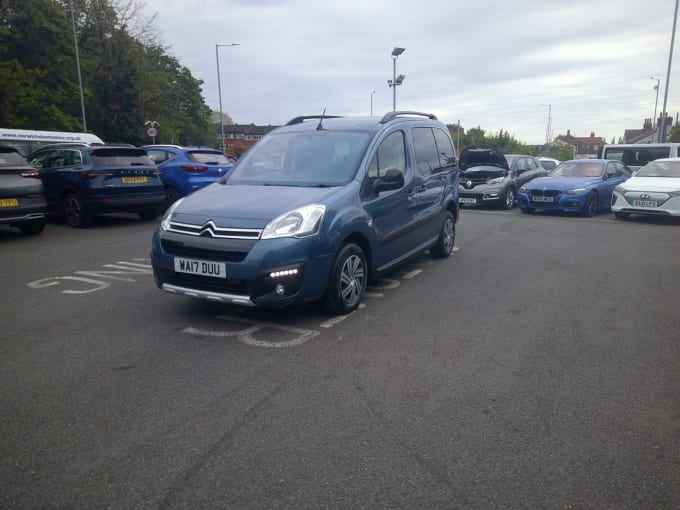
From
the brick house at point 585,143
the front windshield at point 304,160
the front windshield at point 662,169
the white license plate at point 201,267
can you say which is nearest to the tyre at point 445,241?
the front windshield at point 304,160

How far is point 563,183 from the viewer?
13.8 metres

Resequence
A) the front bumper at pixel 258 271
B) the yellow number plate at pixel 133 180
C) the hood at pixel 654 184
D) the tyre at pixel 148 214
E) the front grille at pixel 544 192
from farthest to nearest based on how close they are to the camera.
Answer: the front grille at pixel 544 192 < the tyre at pixel 148 214 < the hood at pixel 654 184 < the yellow number plate at pixel 133 180 < the front bumper at pixel 258 271

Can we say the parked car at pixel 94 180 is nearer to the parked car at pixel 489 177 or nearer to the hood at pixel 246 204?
the hood at pixel 246 204

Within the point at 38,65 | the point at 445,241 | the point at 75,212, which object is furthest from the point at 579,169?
the point at 38,65

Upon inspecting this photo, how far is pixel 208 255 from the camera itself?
462cm

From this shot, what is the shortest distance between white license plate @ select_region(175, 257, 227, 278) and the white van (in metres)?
16.8

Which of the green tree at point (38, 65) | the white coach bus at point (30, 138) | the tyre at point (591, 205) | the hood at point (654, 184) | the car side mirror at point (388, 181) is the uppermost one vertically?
the green tree at point (38, 65)

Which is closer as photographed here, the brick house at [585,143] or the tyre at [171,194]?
the tyre at [171,194]

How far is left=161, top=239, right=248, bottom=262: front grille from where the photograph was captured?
4.50m

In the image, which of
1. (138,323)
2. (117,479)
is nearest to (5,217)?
(138,323)

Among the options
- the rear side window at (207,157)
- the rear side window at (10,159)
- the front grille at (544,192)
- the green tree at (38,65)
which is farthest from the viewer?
the green tree at (38,65)

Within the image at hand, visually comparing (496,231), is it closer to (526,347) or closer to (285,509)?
(526,347)

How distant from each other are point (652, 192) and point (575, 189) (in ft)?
5.90

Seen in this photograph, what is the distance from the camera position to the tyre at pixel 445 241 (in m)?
7.83
